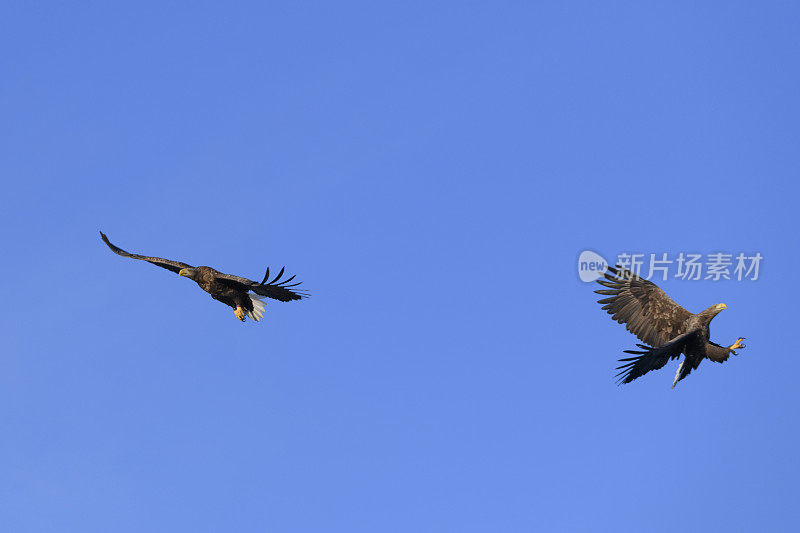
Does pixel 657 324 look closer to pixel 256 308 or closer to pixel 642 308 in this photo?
pixel 642 308

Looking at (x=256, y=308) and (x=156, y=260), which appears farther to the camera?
(x=156, y=260)

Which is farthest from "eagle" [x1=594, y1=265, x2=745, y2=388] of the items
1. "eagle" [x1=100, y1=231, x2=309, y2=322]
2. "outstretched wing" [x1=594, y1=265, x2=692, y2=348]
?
"eagle" [x1=100, y1=231, x2=309, y2=322]

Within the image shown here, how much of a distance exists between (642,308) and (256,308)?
923 centimetres

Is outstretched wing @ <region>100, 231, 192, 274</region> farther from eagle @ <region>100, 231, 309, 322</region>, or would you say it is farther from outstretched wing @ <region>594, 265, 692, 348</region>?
outstretched wing @ <region>594, 265, 692, 348</region>

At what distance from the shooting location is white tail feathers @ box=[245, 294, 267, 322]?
22.3 metres

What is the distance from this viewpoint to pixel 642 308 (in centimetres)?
1992

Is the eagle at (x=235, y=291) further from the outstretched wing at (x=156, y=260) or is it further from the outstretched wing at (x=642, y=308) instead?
the outstretched wing at (x=642, y=308)

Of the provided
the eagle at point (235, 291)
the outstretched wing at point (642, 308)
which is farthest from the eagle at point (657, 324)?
the eagle at point (235, 291)

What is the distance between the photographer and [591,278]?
67.1ft

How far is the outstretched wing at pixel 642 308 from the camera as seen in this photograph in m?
19.4

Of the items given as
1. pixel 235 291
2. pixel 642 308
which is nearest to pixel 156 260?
pixel 235 291

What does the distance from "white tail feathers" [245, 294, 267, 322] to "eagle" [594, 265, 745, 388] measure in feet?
26.7

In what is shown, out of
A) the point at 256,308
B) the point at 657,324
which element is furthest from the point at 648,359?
the point at 256,308

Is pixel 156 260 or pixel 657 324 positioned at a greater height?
pixel 156 260
